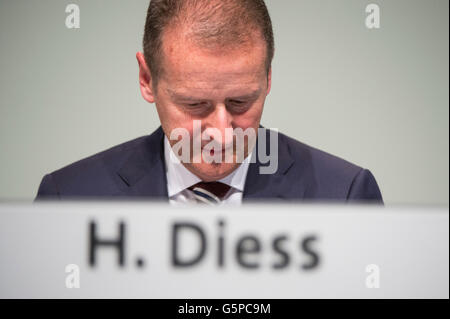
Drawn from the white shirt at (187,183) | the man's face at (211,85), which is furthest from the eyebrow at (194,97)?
the white shirt at (187,183)

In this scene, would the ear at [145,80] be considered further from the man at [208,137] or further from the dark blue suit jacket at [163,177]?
the dark blue suit jacket at [163,177]

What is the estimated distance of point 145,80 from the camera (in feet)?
4.72

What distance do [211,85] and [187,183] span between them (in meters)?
0.28

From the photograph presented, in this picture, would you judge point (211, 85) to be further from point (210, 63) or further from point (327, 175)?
point (327, 175)

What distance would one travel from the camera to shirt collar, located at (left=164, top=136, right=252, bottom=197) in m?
1.45

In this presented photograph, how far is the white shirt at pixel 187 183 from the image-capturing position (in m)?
1.45

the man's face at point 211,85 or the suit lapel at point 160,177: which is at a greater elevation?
the man's face at point 211,85

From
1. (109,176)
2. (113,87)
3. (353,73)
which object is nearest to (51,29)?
(113,87)

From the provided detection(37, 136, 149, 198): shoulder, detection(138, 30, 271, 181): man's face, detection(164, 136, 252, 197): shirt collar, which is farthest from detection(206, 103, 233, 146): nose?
detection(37, 136, 149, 198): shoulder

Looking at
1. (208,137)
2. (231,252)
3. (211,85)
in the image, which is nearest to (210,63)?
(211,85)

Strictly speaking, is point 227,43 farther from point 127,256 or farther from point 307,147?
point 127,256

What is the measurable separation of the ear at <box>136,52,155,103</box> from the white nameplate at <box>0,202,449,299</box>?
0.89 feet

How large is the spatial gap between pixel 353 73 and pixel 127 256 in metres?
0.78

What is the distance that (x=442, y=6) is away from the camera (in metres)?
1.60
